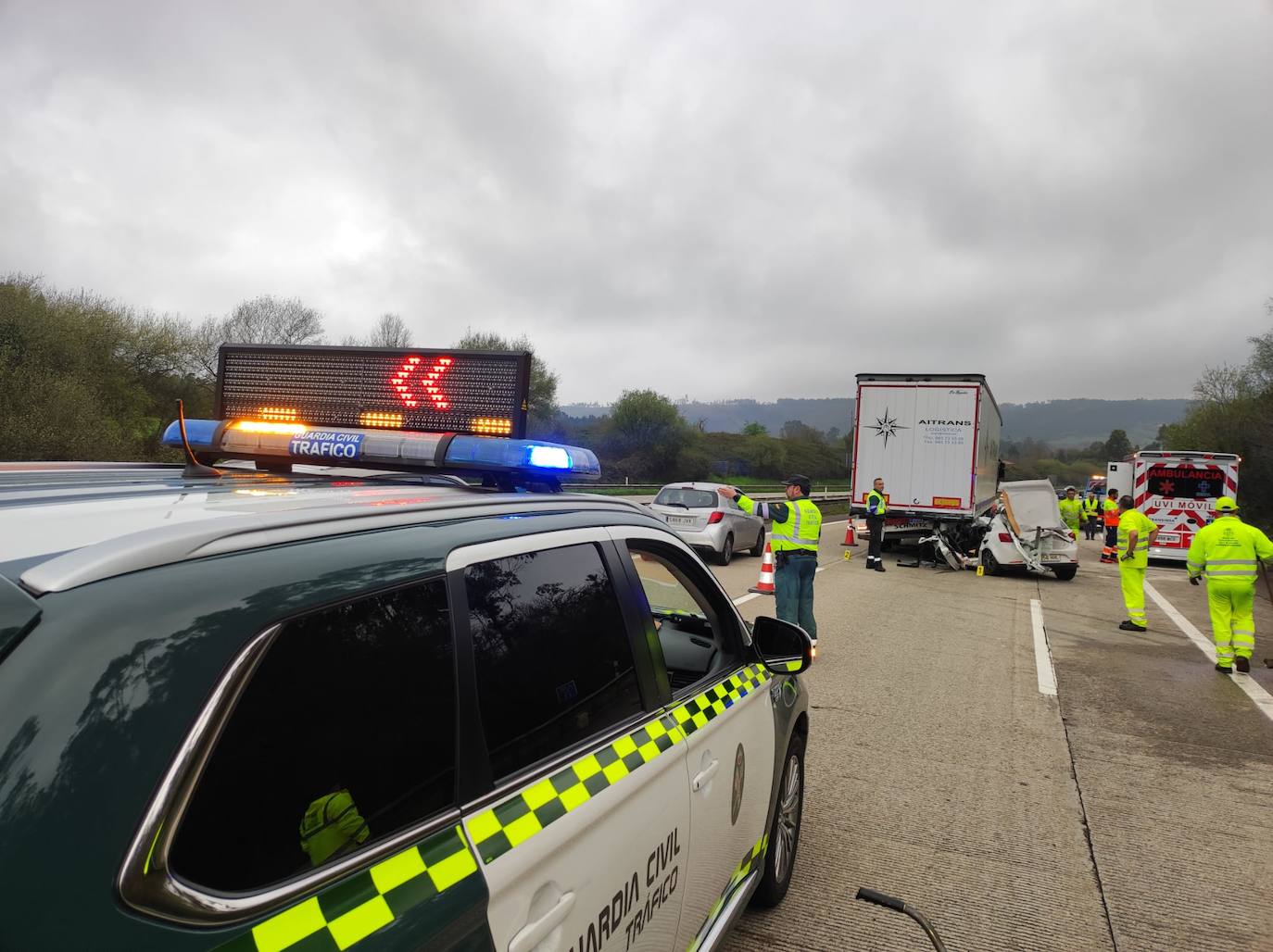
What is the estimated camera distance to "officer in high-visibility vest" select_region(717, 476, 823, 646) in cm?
851

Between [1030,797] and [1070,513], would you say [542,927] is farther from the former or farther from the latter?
[1070,513]

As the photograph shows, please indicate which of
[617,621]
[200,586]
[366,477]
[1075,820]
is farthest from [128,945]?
[1075,820]

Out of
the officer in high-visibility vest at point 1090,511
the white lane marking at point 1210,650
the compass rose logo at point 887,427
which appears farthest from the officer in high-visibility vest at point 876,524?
the officer in high-visibility vest at point 1090,511

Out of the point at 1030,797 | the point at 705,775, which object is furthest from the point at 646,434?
the point at 705,775

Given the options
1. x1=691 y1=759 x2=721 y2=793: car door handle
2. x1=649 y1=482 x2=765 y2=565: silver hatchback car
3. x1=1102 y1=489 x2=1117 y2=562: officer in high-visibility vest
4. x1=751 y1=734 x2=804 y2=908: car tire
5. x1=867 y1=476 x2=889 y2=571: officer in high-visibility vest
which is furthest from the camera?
x1=1102 y1=489 x2=1117 y2=562: officer in high-visibility vest

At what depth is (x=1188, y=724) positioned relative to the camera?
6.74 metres

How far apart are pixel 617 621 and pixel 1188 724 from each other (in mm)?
6490

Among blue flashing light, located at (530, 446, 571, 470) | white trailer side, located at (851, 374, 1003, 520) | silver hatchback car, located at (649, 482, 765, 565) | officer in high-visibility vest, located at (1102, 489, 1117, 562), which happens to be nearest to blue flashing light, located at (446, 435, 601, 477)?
blue flashing light, located at (530, 446, 571, 470)

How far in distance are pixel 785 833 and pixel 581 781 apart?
206 centimetres

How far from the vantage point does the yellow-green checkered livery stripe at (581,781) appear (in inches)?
60.8

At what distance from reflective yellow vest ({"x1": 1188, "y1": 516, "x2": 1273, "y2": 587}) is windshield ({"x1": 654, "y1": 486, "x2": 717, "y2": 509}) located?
845 centimetres

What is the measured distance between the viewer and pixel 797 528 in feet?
27.9

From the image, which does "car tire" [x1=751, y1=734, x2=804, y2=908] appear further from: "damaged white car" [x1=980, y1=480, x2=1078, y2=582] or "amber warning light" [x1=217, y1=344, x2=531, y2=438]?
"damaged white car" [x1=980, y1=480, x2=1078, y2=582]

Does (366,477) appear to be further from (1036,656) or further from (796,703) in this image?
(1036,656)
